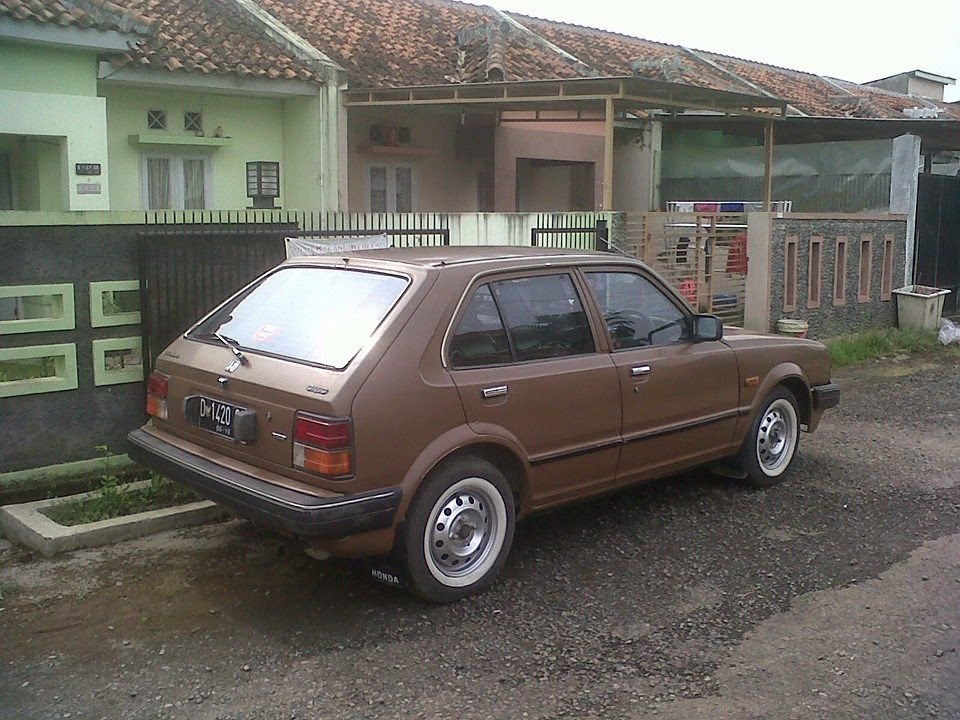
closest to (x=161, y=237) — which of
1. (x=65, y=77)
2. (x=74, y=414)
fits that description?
(x=74, y=414)

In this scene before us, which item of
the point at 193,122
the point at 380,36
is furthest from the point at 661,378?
the point at 380,36

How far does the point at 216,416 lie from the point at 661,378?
Result: 7.76 ft

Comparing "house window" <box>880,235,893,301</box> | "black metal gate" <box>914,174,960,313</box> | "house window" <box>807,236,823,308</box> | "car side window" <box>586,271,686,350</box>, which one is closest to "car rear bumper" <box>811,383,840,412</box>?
"car side window" <box>586,271,686,350</box>

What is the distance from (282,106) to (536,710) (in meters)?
12.0

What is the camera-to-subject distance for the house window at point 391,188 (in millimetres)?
16125

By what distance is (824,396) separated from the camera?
6.86 meters

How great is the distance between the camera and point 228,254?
22.6 feet

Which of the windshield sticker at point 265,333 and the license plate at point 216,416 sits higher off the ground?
the windshield sticker at point 265,333

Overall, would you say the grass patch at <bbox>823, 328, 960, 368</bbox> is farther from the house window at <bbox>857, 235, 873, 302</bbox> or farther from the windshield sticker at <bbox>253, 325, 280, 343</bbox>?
the windshield sticker at <bbox>253, 325, 280, 343</bbox>

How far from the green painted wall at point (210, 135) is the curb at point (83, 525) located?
7.86 metres

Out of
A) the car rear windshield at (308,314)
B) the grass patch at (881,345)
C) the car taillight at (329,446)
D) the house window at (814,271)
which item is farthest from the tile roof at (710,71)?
the car taillight at (329,446)

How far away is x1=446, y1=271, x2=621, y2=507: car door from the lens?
15.6 feet

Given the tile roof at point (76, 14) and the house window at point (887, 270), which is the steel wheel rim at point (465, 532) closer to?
the tile roof at point (76, 14)

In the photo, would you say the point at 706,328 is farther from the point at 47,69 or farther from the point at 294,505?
the point at 47,69
